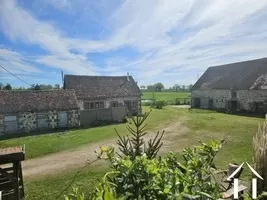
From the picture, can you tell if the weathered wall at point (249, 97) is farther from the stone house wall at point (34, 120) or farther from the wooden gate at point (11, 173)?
the wooden gate at point (11, 173)

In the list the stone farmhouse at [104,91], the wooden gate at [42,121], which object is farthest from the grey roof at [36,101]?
the stone farmhouse at [104,91]

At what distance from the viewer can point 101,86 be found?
1172 inches

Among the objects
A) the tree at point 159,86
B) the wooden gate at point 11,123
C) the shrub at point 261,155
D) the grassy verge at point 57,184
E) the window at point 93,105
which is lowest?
the grassy verge at point 57,184

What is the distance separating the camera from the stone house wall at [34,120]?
21.2 meters

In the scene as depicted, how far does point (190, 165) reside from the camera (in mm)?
1548

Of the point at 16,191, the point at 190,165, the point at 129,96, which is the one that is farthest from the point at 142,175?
the point at 129,96

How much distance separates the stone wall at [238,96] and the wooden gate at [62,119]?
22.9m

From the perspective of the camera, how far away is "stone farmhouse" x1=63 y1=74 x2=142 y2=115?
27.6m

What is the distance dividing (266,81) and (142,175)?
1297 inches

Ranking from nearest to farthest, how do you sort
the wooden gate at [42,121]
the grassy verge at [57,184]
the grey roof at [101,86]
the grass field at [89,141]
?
the grassy verge at [57,184], the grass field at [89,141], the wooden gate at [42,121], the grey roof at [101,86]

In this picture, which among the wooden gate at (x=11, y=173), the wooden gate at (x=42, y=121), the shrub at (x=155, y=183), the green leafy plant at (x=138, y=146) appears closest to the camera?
the shrub at (x=155, y=183)

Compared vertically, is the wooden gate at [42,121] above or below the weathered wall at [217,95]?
below

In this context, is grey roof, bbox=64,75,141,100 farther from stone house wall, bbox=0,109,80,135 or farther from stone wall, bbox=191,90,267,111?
stone wall, bbox=191,90,267,111

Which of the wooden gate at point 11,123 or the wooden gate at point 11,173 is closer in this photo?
the wooden gate at point 11,173
